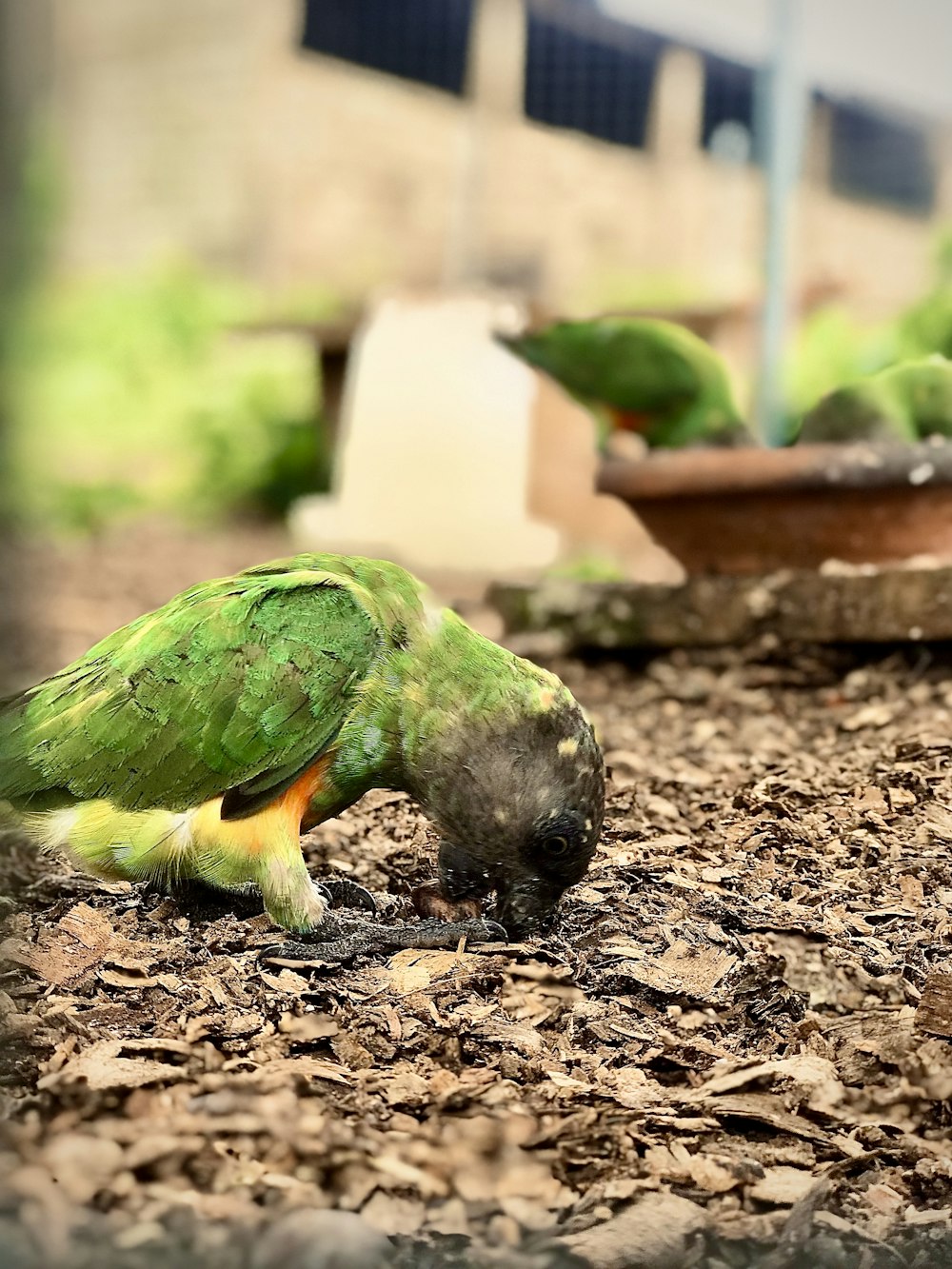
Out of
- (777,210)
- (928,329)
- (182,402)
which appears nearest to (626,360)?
(928,329)

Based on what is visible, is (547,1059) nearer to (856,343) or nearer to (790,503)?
(790,503)

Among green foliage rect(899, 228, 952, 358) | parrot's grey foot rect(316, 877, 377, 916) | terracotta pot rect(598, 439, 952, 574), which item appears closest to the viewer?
parrot's grey foot rect(316, 877, 377, 916)

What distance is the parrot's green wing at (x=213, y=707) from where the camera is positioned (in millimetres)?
2053

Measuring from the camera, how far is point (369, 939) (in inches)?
82.8

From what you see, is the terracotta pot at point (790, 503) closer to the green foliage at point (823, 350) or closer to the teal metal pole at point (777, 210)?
the teal metal pole at point (777, 210)

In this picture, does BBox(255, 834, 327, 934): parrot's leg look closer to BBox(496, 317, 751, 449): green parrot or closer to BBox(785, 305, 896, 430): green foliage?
BBox(496, 317, 751, 449): green parrot

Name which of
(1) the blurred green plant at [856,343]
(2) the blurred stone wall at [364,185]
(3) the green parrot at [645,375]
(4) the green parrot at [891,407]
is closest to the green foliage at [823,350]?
(1) the blurred green plant at [856,343]

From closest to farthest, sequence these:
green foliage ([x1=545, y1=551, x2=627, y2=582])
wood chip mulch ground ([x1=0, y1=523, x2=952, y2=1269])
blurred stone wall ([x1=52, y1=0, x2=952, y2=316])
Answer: wood chip mulch ground ([x1=0, y1=523, x2=952, y2=1269]), green foliage ([x1=545, y1=551, x2=627, y2=582]), blurred stone wall ([x1=52, y1=0, x2=952, y2=316])

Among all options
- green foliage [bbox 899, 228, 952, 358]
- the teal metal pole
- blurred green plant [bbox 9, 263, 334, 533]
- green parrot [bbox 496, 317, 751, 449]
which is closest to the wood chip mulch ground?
green foliage [bbox 899, 228, 952, 358]

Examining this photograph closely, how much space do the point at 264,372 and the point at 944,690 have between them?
27.0ft

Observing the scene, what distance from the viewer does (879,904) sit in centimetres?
187

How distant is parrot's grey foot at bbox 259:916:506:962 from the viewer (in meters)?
2.04

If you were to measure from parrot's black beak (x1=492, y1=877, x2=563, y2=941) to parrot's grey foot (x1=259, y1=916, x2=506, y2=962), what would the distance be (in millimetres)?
25

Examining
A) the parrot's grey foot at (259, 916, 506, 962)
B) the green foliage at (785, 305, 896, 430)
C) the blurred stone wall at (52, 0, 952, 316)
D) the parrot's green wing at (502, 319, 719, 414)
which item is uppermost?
the blurred stone wall at (52, 0, 952, 316)
